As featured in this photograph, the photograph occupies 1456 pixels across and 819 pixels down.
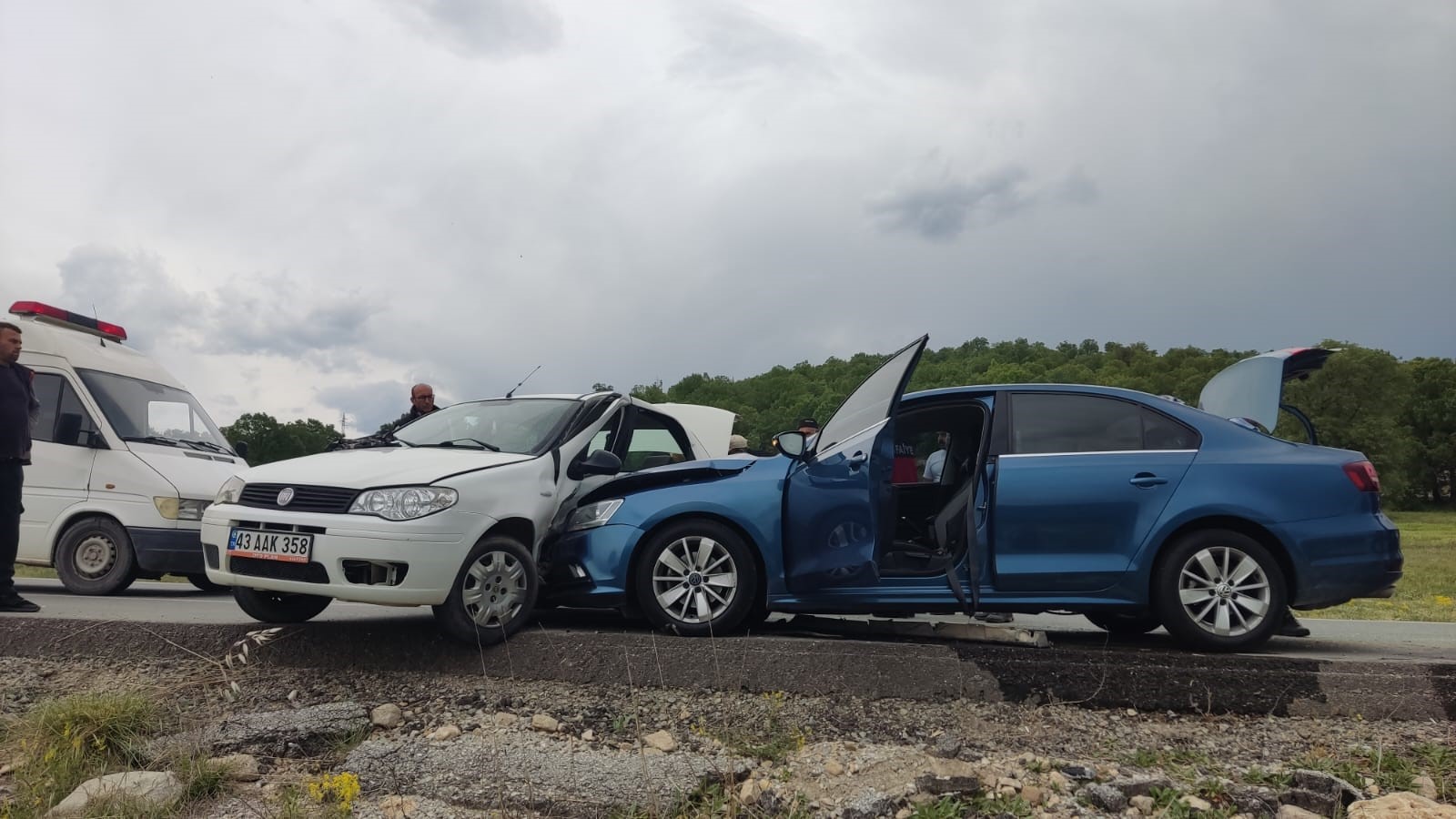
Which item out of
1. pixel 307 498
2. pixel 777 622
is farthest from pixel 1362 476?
pixel 307 498

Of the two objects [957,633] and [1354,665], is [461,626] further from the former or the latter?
[1354,665]

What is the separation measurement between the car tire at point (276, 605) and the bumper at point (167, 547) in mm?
2759

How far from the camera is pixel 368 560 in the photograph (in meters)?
4.93

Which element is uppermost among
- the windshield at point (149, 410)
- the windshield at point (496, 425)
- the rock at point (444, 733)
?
the windshield at point (149, 410)

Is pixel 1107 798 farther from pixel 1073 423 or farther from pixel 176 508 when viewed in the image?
pixel 176 508

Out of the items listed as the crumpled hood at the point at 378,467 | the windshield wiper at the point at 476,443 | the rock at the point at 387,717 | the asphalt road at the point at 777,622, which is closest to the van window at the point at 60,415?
the asphalt road at the point at 777,622

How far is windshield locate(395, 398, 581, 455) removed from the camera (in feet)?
20.4

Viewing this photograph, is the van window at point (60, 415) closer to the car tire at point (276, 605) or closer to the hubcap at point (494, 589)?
the car tire at point (276, 605)

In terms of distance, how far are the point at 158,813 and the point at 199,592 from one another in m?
6.39

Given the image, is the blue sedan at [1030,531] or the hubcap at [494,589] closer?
the hubcap at [494,589]

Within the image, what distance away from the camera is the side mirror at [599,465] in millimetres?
6121

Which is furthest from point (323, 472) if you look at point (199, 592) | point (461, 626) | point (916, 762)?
point (199, 592)

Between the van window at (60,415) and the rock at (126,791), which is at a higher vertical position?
the van window at (60,415)

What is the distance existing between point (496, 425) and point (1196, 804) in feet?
14.8
